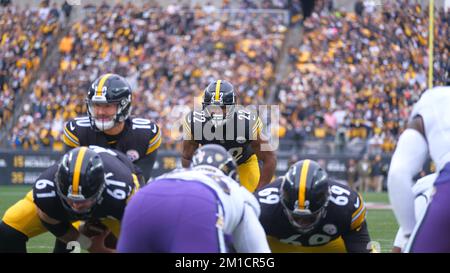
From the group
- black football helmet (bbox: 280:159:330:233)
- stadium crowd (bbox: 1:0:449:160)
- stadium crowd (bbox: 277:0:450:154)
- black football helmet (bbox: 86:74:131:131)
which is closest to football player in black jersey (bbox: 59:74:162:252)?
black football helmet (bbox: 86:74:131:131)

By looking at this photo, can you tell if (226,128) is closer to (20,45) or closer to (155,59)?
(155,59)

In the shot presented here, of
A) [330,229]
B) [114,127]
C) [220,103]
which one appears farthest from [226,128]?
[330,229]

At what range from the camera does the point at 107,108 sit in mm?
7254

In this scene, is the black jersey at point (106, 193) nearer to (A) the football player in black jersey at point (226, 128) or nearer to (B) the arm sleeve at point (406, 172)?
(B) the arm sleeve at point (406, 172)

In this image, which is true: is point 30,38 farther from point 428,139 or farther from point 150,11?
point 428,139

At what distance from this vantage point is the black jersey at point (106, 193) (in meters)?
5.75

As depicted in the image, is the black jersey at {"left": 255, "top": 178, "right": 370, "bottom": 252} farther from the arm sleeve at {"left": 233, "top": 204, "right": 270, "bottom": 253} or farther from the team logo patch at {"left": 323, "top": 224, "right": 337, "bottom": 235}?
the arm sleeve at {"left": 233, "top": 204, "right": 270, "bottom": 253}

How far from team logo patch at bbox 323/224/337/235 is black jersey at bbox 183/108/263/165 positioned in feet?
8.07

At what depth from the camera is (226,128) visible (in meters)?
8.63

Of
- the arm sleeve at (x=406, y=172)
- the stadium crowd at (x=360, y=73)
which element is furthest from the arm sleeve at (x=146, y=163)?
the stadium crowd at (x=360, y=73)

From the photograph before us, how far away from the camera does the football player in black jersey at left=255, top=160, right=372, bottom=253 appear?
18.4 feet
